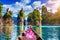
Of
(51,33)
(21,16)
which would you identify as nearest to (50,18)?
(51,33)

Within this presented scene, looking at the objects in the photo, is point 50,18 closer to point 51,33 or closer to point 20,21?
point 51,33

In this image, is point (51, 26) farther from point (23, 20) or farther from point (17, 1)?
point (17, 1)

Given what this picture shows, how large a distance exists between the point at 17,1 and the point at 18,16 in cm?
16

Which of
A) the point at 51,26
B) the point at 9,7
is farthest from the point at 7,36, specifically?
the point at 51,26

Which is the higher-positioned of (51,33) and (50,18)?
(50,18)

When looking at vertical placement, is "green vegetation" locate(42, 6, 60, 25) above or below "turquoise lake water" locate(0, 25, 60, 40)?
above

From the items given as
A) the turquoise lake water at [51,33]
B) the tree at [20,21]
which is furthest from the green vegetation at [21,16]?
the turquoise lake water at [51,33]

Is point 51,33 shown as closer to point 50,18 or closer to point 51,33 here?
point 51,33

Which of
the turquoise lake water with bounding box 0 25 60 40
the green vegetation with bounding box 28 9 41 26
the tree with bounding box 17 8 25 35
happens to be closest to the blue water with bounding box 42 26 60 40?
the turquoise lake water with bounding box 0 25 60 40

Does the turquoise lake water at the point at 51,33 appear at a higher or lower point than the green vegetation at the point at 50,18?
lower

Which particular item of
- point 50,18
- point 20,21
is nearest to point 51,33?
point 50,18

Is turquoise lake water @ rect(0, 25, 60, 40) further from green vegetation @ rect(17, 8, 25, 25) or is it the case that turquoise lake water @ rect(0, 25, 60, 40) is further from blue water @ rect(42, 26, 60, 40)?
green vegetation @ rect(17, 8, 25, 25)

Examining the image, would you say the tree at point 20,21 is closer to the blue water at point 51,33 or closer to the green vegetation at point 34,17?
the green vegetation at point 34,17

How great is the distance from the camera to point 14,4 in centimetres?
218
